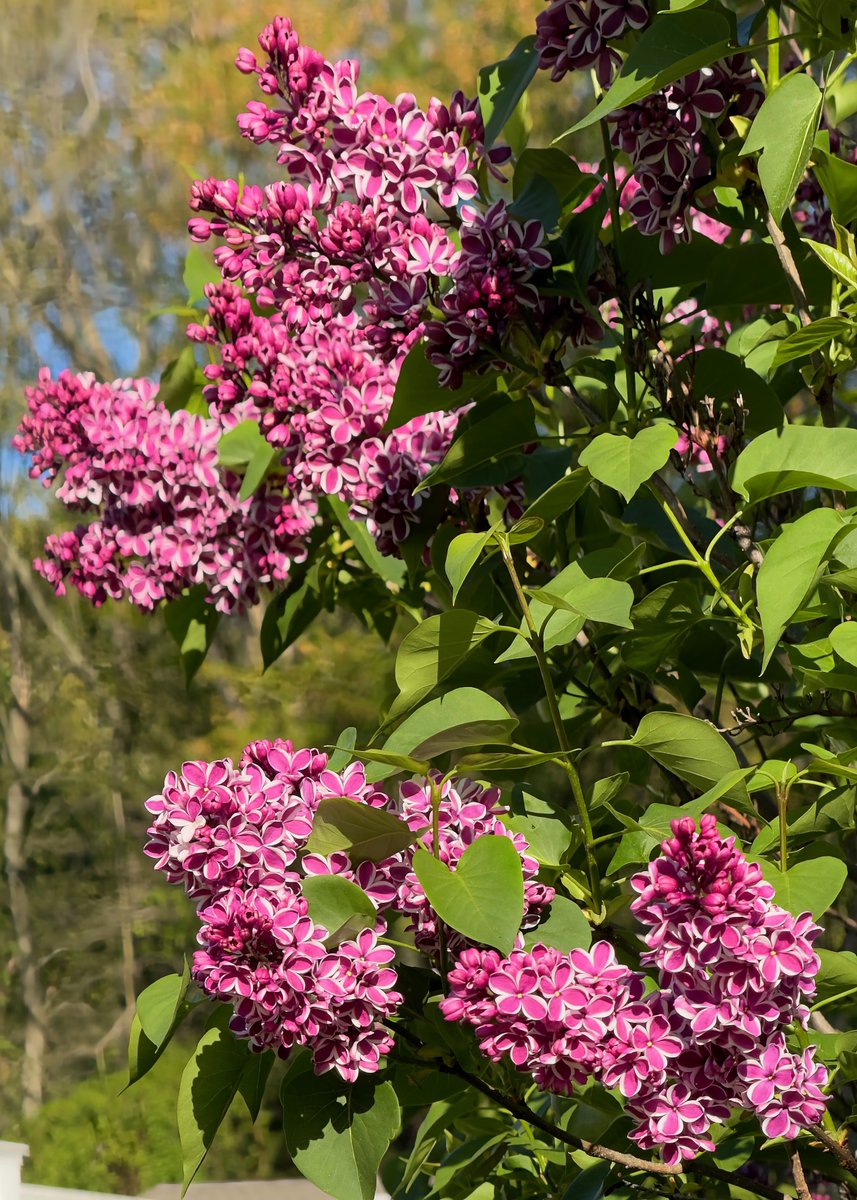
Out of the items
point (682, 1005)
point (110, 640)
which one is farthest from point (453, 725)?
point (110, 640)

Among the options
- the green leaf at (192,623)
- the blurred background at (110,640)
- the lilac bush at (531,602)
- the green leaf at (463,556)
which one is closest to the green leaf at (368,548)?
the lilac bush at (531,602)

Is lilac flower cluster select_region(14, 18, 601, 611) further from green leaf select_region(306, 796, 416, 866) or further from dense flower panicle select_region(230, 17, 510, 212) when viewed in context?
green leaf select_region(306, 796, 416, 866)

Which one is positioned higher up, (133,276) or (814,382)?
(133,276)

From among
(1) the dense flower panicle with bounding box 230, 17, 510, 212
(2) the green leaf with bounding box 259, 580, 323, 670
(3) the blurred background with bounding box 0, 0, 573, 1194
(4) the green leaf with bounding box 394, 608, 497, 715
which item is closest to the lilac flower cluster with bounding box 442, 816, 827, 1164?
(4) the green leaf with bounding box 394, 608, 497, 715

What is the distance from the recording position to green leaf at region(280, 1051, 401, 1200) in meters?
0.48

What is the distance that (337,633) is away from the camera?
143 inches

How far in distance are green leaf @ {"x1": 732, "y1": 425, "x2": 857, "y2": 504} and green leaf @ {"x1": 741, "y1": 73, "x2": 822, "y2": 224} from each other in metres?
0.09

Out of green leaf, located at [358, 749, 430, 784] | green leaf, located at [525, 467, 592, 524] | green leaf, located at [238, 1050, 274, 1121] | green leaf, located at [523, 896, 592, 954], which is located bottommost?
green leaf, located at [238, 1050, 274, 1121]

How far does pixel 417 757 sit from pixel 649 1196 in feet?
1.07

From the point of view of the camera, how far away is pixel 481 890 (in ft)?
1.41

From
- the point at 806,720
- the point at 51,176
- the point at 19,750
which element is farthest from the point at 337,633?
the point at 806,720

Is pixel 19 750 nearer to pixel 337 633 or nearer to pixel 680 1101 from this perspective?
pixel 337 633

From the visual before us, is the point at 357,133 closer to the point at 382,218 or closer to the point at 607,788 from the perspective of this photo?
the point at 382,218

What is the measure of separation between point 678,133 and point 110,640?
142 inches
